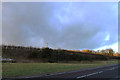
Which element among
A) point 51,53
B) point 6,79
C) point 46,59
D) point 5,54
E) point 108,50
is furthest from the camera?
point 108,50

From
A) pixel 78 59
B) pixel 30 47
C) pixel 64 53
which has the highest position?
pixel 30 47

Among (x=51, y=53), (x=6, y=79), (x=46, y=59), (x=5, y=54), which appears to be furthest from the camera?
(x=51, y=53)

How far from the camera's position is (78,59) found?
45625 mm

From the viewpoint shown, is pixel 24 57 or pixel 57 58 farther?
pixel 57 58

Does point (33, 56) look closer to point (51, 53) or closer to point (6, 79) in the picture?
point (51, 53)

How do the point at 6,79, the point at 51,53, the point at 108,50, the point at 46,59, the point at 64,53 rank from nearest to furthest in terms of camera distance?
the point at 6,79
the point at 46,59
the point at 51,53
the point at 64,53
the point at 108,50

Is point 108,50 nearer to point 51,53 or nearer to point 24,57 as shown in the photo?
point 51,53

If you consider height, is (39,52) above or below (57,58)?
above

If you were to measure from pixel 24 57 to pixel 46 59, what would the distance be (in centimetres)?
774

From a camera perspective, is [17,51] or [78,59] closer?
[17,51]

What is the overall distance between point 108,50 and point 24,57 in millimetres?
81729

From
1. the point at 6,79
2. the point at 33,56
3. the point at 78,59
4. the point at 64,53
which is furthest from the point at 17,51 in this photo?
the point at 6,79

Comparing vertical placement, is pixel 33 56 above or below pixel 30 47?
below

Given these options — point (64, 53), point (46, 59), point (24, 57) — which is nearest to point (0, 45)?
point (24, 57)
